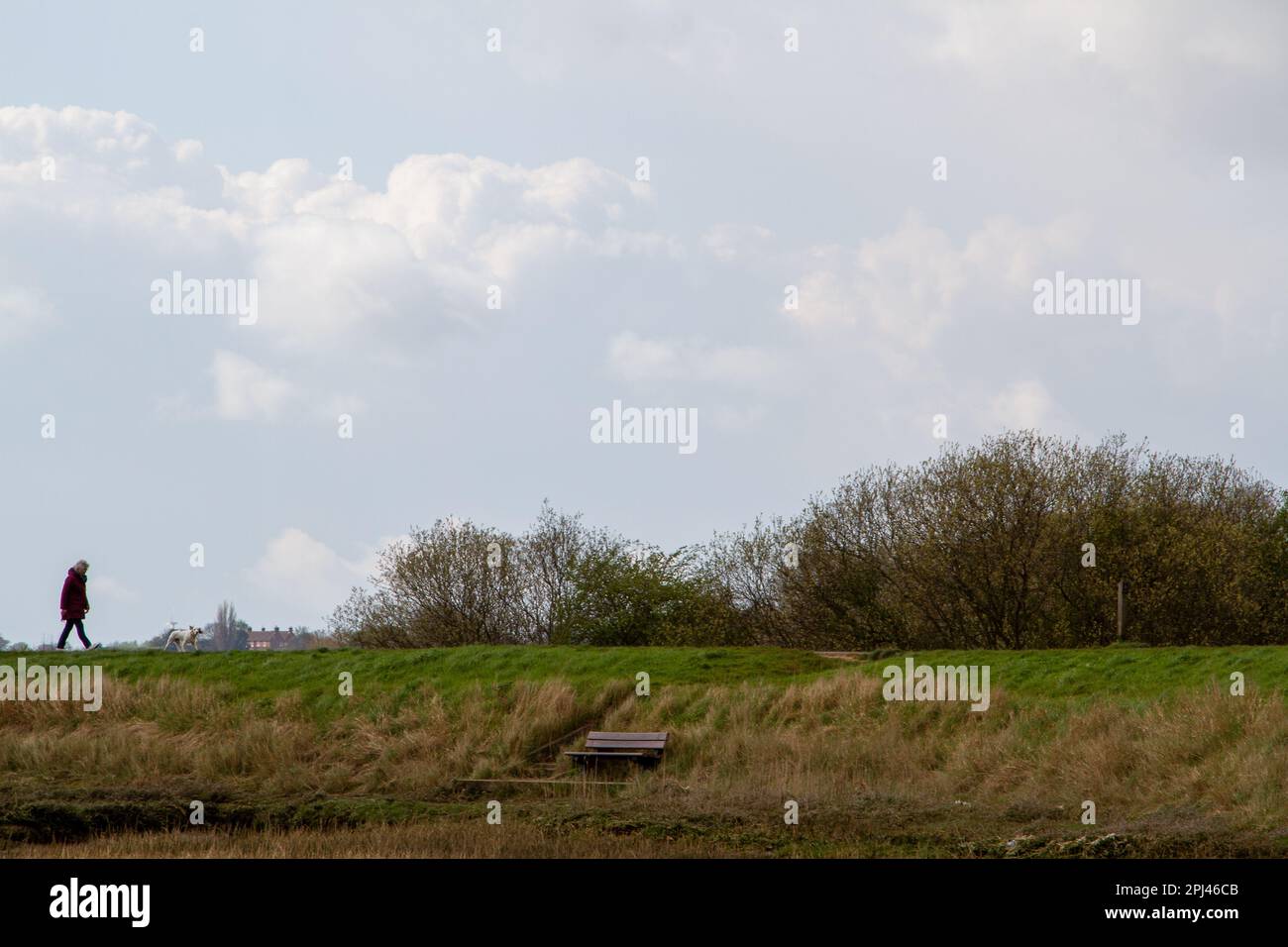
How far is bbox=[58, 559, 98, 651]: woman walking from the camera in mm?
31188

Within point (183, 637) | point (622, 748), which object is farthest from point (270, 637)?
point (622, 748)

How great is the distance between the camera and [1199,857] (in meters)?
14.7

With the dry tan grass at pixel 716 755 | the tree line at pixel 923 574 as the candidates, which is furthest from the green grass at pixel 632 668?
the tree line at pixel 923 574

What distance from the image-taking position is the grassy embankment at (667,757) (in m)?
16.5

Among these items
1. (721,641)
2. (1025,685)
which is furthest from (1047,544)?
(1025,685)

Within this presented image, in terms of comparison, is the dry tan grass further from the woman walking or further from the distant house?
the distant house

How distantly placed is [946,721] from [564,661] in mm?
8652

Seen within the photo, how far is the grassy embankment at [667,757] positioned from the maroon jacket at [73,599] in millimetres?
1004

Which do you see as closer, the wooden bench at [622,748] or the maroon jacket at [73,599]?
the wooden bench at [622,748]

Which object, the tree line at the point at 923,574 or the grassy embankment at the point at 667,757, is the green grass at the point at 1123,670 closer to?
the grassy embankment at the point at 667,757

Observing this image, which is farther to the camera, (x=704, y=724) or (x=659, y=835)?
(x=704, y=724)

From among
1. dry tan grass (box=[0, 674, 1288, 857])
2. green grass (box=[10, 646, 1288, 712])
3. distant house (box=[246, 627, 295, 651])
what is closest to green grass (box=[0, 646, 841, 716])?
green grass (box=[10, 646, 1288, 712])
